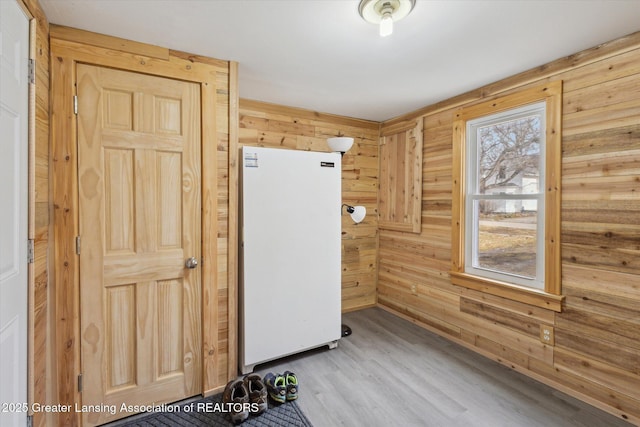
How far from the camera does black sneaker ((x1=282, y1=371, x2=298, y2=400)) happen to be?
201cm

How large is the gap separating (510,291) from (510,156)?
3.60 feet

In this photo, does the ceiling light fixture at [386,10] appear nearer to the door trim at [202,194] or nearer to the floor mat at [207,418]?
the door trim at [202,194]

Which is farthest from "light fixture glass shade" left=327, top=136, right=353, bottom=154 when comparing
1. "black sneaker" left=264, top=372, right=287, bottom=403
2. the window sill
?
"black sneaker" left=264, top=372, right=287, bottom=403

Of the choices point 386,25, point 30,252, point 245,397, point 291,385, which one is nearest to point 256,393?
point 245,397

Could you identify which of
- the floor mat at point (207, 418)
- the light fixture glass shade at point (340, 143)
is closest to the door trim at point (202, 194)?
the floor mat at point (207, 418)

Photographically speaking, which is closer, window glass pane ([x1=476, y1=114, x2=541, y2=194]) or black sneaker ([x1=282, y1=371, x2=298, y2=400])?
black sneaker ([x1=282, y1=371, x2=298, y2=400])

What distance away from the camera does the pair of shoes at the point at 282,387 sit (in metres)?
1.99

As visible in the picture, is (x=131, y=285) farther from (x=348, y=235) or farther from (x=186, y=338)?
(x=348, y=235)

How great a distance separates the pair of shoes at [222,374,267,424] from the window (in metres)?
1.95

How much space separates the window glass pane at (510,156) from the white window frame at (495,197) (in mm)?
30

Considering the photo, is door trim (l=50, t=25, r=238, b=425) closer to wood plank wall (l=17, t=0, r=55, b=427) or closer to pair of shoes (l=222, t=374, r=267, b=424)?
wood plank wall (l=17, t=0, r=55, b=427)

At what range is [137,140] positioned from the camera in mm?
1807
